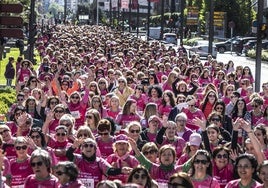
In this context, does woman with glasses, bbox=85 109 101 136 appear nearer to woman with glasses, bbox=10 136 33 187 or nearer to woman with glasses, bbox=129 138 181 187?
woman with glasses, bbox=10 136 33 187

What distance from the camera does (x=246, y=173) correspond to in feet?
27.2

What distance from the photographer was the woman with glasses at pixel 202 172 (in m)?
8.41

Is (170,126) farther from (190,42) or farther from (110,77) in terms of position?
(190,42)

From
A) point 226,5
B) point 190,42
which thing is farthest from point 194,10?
point 226,5

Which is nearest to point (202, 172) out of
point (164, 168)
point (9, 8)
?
point (164, 168)

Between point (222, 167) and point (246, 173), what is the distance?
0.94 meters

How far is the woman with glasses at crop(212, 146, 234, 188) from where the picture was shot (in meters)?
9.19

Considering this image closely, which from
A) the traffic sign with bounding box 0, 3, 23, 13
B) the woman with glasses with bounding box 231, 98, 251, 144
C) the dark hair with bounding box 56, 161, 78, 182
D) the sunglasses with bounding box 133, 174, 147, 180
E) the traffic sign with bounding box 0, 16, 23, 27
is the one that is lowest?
the woman with glasses with bounding box 231, 98, 251, 144

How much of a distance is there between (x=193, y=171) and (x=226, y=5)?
254 ft

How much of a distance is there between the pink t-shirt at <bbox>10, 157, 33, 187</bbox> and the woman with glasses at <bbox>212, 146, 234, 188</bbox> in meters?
2.14

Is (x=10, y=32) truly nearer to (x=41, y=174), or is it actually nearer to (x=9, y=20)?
(x=9, y=20)

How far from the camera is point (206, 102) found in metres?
14.8

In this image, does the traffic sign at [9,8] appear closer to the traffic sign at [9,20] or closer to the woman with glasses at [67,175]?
the traffic sign at [9,20]

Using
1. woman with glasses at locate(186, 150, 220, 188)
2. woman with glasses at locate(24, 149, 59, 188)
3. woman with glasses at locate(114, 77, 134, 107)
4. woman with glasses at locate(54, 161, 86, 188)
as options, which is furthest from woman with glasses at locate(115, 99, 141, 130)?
woman with glasses at locate(54, 161, 86, 188)
